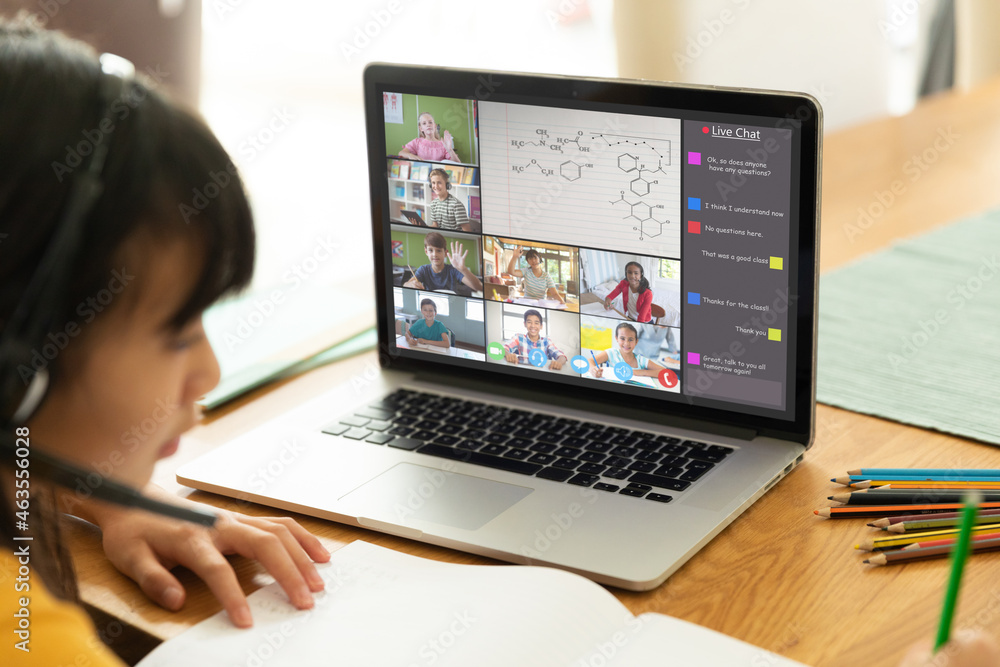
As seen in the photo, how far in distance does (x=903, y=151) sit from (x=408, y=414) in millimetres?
1158

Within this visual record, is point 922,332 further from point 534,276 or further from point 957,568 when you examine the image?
point 957,568

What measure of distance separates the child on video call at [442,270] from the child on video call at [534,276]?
4 cm

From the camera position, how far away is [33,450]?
0.51m

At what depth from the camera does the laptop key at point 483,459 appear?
2.74 feet

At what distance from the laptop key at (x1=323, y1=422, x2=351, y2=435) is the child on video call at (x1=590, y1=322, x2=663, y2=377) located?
0.80 feet

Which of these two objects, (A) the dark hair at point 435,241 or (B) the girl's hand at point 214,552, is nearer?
(B) the girl's hand at point 214,552

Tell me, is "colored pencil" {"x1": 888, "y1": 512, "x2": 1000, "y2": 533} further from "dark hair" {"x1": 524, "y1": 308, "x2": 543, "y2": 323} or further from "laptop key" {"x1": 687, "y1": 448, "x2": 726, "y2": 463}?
"dark hair" {"x1": 524, "y1": 308, "x2": 543, "y2": 323}

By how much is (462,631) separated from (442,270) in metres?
0.41

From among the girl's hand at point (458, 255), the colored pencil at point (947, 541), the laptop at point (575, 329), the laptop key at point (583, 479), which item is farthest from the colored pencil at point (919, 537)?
the girl's hand at point (458, 255)

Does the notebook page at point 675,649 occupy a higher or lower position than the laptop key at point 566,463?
lower

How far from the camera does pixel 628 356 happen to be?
2.95 feet

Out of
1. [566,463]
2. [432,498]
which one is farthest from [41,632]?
[566,463]

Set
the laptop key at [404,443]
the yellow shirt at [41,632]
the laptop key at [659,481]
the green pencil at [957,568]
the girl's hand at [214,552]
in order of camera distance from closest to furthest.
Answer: the green pencil at [957,568] → the yellow shirt at [41,632] → the girl's hand at [214,552] → the laptop key at [659,481] → the laptop key at [404,443]

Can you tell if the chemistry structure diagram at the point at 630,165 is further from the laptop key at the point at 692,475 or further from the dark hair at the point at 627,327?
the laptop key at the point at 692,475
